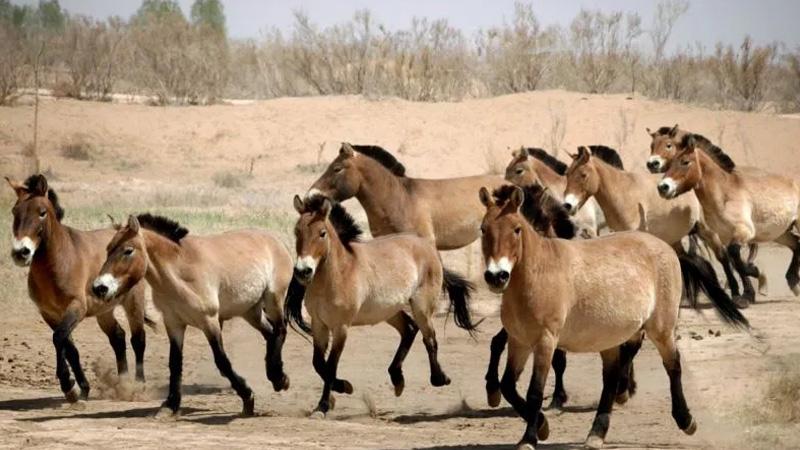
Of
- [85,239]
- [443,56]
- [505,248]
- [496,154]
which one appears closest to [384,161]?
[85,239]

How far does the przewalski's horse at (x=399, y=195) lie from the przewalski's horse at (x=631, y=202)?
42.4 inches

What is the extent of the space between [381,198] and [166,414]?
205 inches

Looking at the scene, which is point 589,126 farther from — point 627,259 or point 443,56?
point 627,259

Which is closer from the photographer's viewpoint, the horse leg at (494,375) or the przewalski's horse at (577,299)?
the przewalski's horse at (577,299)

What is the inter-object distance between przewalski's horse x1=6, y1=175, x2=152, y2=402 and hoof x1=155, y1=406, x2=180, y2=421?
106 centimetres

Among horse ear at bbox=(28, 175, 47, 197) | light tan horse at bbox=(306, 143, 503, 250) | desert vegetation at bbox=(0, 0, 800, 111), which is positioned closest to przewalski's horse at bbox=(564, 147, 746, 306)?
light tan horse at bbox=(306, 143, 503, 250)

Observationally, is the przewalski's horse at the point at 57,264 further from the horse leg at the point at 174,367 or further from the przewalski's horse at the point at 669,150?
the przewalski's horse at the point at 669,150

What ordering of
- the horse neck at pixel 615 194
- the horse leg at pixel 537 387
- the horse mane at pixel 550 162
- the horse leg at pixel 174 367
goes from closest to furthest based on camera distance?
the horse leg at pixel 537 387 → the horse leg at pixel 174 367 → the horse neck at pixel 615 194 → the horse mane at pixel 550 162

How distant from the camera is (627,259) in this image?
10414mm

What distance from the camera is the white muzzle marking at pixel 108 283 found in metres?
10.7

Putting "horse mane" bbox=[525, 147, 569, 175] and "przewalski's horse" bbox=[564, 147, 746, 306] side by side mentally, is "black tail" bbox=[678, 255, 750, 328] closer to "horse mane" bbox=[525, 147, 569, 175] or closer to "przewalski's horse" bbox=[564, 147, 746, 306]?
"przewalski's horse" bbox=[564, 147, 746, 306]

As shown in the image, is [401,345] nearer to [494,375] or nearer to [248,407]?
[494,375]

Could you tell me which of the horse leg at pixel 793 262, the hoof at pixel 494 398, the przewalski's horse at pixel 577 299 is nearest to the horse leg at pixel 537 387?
the przewalski's horse at pixel 577 299

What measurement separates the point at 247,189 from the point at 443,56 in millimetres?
13649
